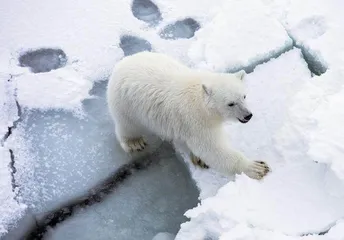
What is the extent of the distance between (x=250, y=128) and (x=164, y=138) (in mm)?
585

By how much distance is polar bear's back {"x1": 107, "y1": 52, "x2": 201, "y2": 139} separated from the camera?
3.11 m

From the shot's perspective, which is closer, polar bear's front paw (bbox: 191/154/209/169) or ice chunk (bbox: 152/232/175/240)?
ice chunk (bbox: 152/232/175/240)

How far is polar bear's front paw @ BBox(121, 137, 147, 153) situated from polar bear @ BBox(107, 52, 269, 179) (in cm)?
23

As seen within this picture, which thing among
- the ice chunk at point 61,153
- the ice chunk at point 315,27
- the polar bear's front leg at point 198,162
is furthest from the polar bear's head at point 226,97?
the ice chunk at point 315,27

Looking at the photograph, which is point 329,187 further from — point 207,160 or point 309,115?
point 207,160

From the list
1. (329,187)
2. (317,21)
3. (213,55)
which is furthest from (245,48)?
(329,187)

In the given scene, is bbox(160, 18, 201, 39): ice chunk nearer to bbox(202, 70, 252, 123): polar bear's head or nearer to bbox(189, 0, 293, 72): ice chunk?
bbox(189, 0, 293, 72): ice chunk

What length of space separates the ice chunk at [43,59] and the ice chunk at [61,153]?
48 centimetres

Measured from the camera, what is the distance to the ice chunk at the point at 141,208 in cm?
311

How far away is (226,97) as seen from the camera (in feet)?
9.68

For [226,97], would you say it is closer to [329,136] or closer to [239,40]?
[329,136]

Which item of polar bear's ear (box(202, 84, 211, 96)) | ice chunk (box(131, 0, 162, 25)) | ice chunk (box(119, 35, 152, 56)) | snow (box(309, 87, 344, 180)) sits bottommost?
ice chunk (box(119, 35, 152, 56))

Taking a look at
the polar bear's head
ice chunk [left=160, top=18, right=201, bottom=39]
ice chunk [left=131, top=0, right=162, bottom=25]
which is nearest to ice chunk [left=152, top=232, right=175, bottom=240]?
the polar bear's head

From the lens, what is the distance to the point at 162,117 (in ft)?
10.5
